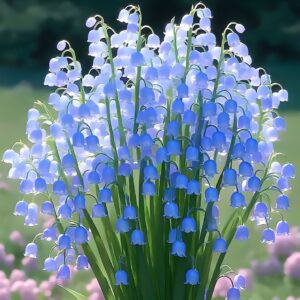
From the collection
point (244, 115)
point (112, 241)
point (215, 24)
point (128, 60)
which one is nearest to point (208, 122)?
point (244, 115)

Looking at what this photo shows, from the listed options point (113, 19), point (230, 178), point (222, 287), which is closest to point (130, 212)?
point (230, 178)


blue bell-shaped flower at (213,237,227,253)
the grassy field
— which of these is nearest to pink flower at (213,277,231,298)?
the grassy field

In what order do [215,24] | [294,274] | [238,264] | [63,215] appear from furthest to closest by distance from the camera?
[215,24]
[238,264]
[294,274]
[63,215]

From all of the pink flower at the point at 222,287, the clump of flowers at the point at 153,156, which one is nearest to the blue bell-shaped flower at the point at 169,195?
the clump of flowers at the point at 153,156

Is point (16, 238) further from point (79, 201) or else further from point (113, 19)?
point (113, 19)

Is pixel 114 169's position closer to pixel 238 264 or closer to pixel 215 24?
pixel 238 264
